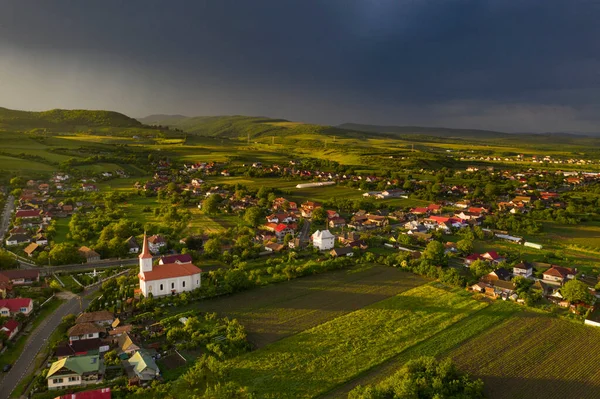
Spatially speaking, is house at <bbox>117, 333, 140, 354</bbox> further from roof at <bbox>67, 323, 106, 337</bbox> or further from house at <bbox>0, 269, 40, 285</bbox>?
house at <bbox>0, 269, 40, 285</bbox>

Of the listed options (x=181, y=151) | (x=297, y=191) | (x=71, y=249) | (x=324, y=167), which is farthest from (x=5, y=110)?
(x=71, y=249)

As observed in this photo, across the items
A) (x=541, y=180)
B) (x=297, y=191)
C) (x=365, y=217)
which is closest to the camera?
(x=365, y=217)

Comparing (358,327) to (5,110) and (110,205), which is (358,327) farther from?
(5,110)

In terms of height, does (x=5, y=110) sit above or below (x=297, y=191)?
above

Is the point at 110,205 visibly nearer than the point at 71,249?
No

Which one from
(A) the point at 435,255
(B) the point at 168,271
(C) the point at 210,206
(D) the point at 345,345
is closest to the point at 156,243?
(B) the point at 168,271

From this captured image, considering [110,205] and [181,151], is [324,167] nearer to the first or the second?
[181,151]

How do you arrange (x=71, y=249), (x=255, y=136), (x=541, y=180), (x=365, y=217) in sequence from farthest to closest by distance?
(x=255, y=136)
(x=541, y=180)
(x=365, y=217)
(x=71, y=249)
